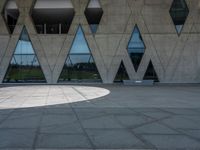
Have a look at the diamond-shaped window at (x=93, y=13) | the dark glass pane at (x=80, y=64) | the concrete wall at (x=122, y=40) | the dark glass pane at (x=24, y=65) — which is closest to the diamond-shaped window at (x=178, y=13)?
the concrete wall at (x=122, y=40)

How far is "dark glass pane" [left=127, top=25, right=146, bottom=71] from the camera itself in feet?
97.8

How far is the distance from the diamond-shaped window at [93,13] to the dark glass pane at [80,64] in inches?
51.1

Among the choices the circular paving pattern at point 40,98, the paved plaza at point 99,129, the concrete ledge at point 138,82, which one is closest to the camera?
the paved plaza at point 99,129

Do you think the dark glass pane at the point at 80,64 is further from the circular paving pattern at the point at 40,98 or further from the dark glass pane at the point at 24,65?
the circular paving pattern at the point at 40,98

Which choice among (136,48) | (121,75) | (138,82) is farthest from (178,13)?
(121,75)

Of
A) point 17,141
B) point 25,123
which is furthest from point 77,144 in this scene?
point 25,123

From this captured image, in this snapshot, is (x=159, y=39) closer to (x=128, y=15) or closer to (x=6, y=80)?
(x=128, y=15)

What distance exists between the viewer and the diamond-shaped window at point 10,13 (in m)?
29.9

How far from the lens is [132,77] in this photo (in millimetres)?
29938

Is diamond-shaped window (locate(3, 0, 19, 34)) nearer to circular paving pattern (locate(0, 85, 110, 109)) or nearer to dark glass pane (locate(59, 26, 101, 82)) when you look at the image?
dark glass pane (locate(59, 26, 101, 82))

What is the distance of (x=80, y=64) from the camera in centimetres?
3027

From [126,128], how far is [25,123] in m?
3.01

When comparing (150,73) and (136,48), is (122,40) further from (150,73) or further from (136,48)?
(150,73)

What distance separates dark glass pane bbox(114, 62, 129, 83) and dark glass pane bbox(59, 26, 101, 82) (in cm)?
177
